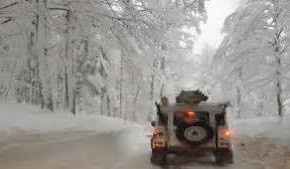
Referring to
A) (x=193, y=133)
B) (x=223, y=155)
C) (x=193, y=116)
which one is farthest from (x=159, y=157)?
(x=223, y=155)

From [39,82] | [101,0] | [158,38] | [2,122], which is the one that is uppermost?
[101,0]

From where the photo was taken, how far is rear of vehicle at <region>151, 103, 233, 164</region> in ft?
46.9

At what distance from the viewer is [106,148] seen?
19.8m

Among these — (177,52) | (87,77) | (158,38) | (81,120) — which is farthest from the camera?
(177,52)

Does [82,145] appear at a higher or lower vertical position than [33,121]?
lower

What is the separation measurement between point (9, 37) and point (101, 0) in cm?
464

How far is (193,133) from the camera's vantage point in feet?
46.9

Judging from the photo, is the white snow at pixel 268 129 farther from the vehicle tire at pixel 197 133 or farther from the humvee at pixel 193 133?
the vehicle tire at pixel 197 133

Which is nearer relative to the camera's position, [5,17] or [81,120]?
[5,17]

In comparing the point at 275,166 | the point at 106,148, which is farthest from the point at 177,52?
the point at 275,166

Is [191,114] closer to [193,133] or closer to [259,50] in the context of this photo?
[193,133]

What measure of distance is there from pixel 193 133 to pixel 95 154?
4.65 metres

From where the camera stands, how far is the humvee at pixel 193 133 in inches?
562

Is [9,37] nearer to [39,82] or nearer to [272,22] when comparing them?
[39,82]
